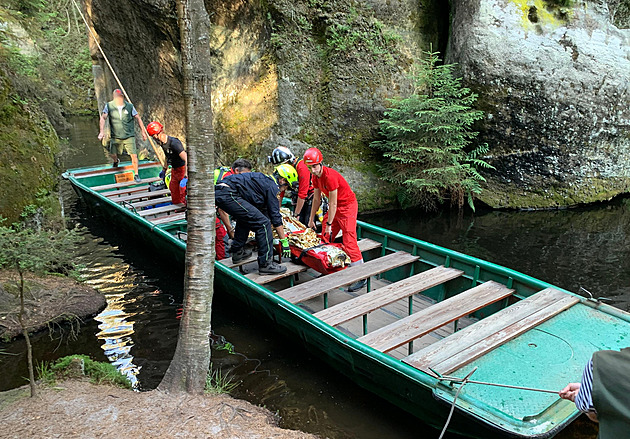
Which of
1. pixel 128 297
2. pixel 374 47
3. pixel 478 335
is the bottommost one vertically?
pixel 128 297

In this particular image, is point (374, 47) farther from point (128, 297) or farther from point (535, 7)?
point (128, 297)

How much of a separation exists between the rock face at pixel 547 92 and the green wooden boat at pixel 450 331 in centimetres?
634

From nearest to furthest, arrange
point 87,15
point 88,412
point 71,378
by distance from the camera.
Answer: point 88,412
point 71,378
point 87,15

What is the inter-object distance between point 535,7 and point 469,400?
444 inches

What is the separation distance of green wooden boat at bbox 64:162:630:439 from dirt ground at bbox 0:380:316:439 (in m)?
1.12

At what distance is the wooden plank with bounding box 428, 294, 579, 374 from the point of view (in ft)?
14.7

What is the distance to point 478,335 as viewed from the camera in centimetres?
496

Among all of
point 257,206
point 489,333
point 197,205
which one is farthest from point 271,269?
point 489,333

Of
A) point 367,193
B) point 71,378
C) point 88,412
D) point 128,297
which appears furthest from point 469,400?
point 367,193

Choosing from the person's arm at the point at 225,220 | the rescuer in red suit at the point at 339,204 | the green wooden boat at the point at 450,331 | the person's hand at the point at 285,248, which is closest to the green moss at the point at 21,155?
the green wooden boat at the point at 450,331

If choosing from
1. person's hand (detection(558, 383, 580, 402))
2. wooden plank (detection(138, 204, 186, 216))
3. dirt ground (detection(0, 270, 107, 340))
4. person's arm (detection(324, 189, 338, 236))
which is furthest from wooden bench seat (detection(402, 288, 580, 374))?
wooden plank (detection(138, 204, 186, 216))

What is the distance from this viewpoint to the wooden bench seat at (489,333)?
4535 millimetres

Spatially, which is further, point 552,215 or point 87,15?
point 87,15

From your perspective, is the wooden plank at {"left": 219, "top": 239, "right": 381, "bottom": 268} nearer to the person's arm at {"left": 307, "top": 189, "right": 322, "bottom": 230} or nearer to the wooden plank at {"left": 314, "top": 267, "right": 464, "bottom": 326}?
the person's arm at {"left": 307, "top": 189, "right": 322, "bottom": 230}
